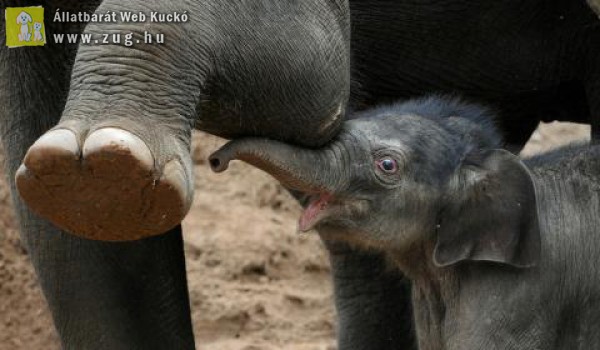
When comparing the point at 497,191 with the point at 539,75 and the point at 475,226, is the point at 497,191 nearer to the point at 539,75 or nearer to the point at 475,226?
the point at 475,226

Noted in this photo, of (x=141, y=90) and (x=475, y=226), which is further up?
(x=141, y=90)

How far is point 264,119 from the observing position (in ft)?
11.2

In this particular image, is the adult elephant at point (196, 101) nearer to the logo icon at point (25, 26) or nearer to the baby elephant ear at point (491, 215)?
the logo icon at point (25, 26)

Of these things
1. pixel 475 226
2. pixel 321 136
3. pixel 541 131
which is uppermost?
pixel 321 136

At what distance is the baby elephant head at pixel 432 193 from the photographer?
145 inches

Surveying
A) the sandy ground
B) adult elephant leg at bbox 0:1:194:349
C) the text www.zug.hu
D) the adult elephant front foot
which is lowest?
the sandy ground

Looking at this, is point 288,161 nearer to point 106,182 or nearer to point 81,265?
point 106,182

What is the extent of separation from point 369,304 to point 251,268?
157 centimetres

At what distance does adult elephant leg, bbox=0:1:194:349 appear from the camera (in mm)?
4137

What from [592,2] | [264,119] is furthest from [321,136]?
[592,2]

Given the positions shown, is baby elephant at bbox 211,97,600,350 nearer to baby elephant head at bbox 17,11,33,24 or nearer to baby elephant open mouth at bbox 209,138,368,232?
baby elephant open mouth at bbox 209,138,368,232

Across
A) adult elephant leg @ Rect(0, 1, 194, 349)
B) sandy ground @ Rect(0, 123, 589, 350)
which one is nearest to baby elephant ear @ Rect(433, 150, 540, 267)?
adult elephant leg @ Rect(0, 1, 194, 349)

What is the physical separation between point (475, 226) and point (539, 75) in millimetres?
848

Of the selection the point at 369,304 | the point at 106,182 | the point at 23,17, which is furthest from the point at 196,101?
the point at 369,304
